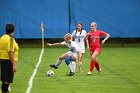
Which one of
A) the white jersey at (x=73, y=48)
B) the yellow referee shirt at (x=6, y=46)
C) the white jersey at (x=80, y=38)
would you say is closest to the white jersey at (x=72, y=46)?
the white jersey at (x=73, y=48)

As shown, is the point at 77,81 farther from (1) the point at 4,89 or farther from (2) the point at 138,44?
(2) the point at 138,44

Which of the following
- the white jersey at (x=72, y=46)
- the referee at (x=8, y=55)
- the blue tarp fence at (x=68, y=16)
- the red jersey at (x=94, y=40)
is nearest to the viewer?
the referee at (x=8, y=55)

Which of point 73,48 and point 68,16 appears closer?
point 73,48

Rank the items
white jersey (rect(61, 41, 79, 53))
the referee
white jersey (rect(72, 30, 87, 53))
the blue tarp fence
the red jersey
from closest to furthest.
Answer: the referee
white jersey (rect(61, 41, 79, 53))
the red jersey
white jersey (rect(72, 30, 87, 53))
the blue tarp fence

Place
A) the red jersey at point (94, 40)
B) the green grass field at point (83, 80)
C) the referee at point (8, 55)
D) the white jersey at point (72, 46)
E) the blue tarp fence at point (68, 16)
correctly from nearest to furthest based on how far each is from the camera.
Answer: the referee at point (8, 55), the green grass field at point (83, 80), the white jersey at point (72, 46), the red jersey at point (94, 40), the blue tarp fence at point (68, 16)

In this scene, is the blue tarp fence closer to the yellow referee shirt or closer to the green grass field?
the green grass field

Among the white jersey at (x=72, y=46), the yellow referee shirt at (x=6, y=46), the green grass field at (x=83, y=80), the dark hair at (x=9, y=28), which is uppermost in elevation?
the dark hair at (x=9, y=28)

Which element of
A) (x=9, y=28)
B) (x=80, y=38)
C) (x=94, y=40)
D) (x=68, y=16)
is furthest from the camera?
(x=68, y=16)

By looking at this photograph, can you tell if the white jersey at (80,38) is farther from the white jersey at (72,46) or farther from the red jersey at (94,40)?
the white jersey at (72,46)

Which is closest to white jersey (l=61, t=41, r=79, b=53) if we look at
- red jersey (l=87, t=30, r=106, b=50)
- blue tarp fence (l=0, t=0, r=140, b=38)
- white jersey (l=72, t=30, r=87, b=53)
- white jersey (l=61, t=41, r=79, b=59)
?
white jersey (l=61, t=41, r=79, b=59)

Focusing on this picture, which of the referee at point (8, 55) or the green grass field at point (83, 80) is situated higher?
the referee at point (8, 55)

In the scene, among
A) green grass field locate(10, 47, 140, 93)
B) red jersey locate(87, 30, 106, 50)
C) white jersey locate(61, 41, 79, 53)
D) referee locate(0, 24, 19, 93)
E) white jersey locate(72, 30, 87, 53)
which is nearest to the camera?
referee locate(0, 24, 19, 93)

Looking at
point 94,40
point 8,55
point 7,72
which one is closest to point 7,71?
point 7,72

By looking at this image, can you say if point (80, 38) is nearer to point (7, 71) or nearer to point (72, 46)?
point (72, 46)
